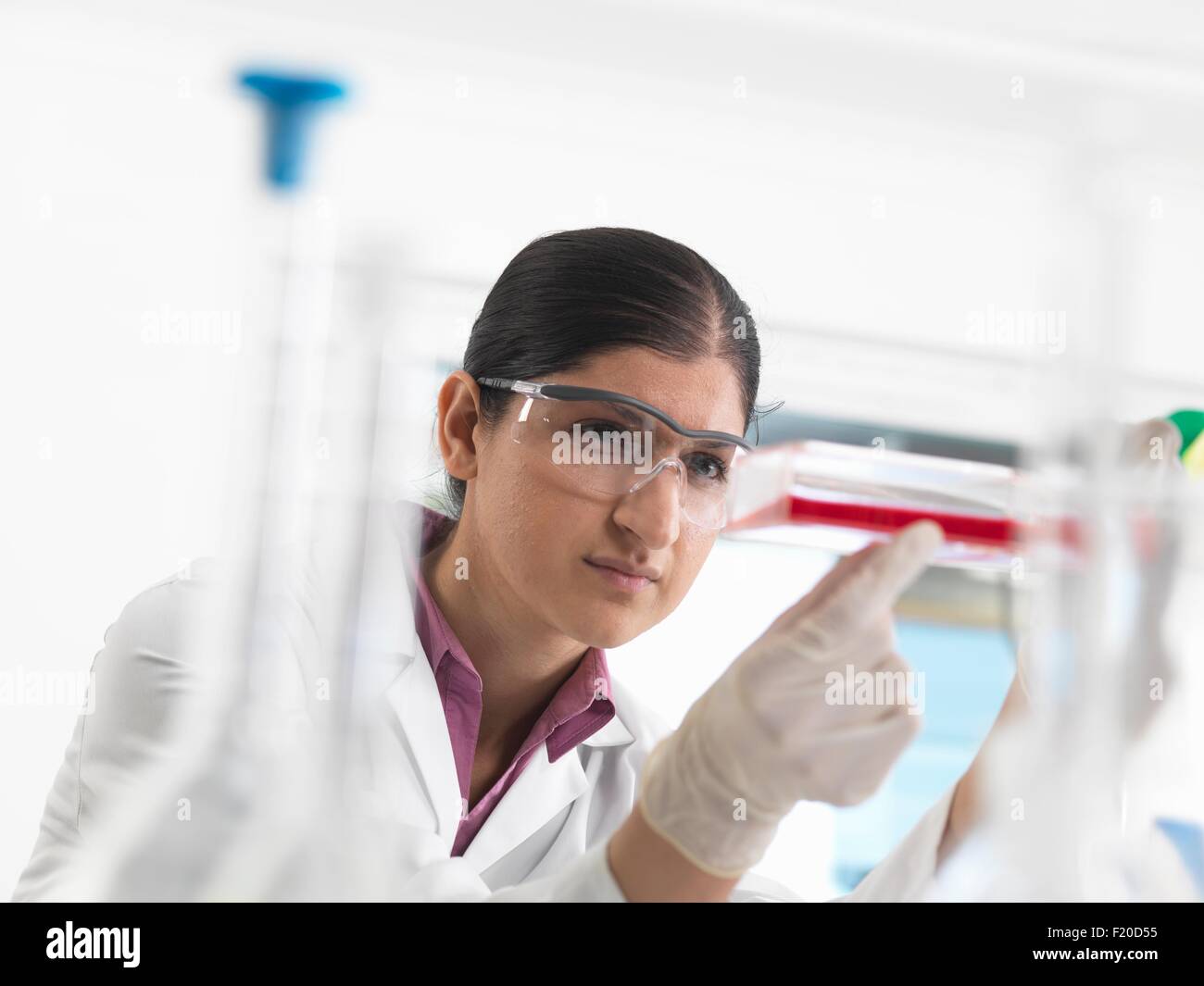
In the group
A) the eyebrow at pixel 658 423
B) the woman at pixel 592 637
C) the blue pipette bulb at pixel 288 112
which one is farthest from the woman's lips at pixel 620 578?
the blue pipette bulb at pixel 288 112

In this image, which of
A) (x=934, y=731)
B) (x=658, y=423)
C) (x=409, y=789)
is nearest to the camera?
(x=658, y=423)

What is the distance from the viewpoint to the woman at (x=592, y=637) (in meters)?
0.60

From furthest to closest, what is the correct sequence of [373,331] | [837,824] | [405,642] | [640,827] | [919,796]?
[837,824] → [919,796] → [405,642] → [640,827] → [373,331]

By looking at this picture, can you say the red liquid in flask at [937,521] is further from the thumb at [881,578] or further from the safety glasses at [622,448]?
the safety glasses at [622,448]

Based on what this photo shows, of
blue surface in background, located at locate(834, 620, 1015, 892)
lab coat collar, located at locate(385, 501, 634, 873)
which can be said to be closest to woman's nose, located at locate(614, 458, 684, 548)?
lab coat collar, located at locate(385, 501, 634, 873)

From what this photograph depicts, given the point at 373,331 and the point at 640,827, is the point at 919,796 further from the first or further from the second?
the point at 373,331

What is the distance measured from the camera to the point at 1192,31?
0.49 meters

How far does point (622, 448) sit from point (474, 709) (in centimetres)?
46

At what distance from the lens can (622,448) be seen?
2.52 ft

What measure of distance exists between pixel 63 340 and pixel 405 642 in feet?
1.27

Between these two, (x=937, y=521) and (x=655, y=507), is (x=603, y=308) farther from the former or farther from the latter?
(x=937, y=521)

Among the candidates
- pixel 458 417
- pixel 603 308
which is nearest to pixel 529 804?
pixel 458 417

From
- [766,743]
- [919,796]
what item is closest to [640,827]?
[766,743]

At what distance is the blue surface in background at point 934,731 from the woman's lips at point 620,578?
0.62m
